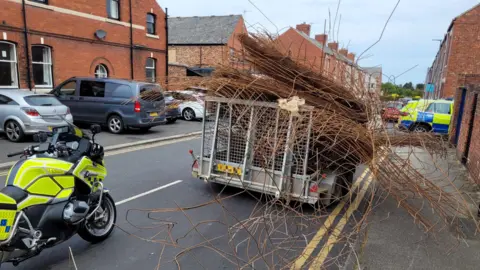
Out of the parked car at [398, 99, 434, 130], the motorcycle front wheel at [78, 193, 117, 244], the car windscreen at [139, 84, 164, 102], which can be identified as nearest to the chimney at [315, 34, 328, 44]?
the parked car at [398, 99, 434, 130]

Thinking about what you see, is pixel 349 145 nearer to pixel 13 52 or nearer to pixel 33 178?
pixel 33 178

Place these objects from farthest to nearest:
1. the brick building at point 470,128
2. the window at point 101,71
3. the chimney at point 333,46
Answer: the window at point 101,71
the brick building at point 470,128
the chimney at point 333,46

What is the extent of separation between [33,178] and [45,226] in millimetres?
481

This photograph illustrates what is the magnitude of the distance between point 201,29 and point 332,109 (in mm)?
30471

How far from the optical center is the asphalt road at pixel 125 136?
905 cm

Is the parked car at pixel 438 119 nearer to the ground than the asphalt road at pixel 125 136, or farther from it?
farther from it

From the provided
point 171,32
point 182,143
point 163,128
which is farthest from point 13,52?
point 171,32

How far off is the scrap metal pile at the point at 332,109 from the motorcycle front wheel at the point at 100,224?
6.99ft

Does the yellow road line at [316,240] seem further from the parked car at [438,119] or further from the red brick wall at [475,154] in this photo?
the parked car at [438,119]

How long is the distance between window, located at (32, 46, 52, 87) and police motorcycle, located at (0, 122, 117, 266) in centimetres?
1326

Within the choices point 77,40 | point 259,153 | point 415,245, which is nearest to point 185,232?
point 259,153

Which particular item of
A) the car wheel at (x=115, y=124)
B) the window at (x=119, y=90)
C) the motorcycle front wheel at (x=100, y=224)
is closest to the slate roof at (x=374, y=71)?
the motorcycle front wheel at (x=100, y=224)

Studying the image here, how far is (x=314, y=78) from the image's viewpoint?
14.3 ft

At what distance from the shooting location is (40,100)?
1016 centimetres
